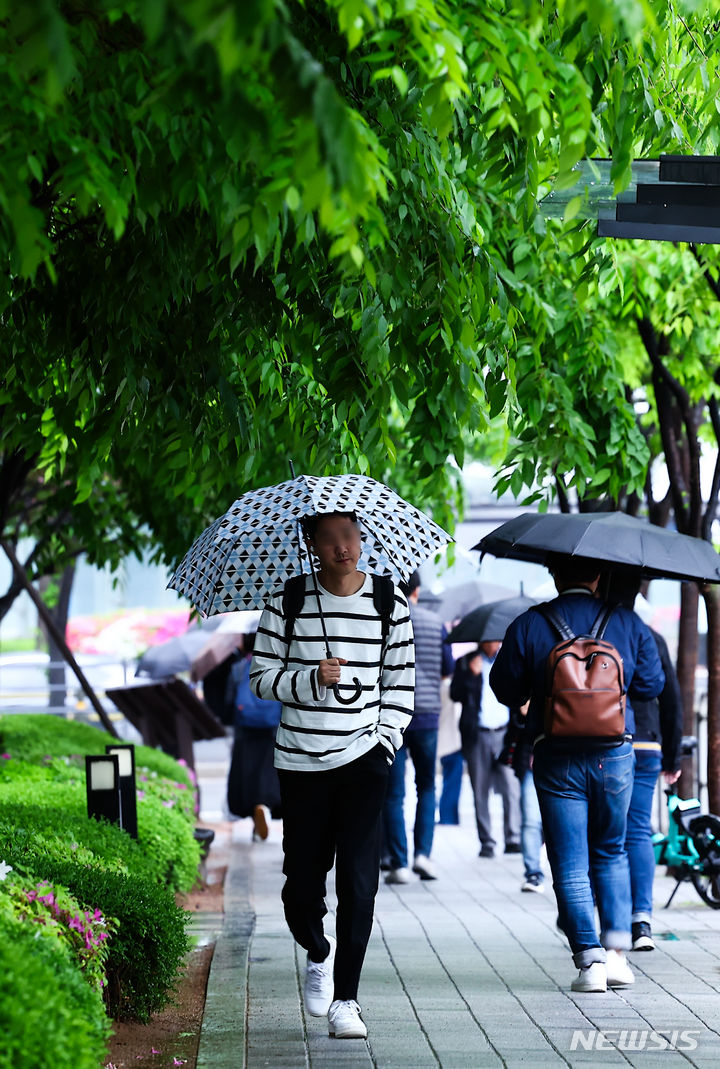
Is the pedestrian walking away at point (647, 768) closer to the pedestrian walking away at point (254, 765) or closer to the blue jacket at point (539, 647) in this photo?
the blue jacket at point (539, 647)

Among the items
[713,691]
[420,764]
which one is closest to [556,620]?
[713,691]

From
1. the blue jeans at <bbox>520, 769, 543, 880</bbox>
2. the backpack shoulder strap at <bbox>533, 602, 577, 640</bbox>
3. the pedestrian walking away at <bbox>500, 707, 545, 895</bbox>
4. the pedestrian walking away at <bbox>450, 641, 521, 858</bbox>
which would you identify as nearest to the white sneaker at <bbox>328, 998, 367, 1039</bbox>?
the backpack shoulder strap at <bbox>533, 602, 577, 640</bbox>

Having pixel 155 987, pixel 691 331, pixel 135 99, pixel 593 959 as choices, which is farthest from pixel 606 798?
pixel 691 331

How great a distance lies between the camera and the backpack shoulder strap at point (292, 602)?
566cm

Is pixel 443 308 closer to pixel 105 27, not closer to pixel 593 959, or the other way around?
pixel 105 27

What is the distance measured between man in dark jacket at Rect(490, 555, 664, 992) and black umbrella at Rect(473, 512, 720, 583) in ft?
0.41

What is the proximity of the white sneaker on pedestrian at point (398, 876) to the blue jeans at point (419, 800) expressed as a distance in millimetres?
43

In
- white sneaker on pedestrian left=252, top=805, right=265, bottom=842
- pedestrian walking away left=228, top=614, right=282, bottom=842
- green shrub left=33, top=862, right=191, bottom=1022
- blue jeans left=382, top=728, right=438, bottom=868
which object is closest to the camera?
green shrub left=33, top=862, right=191, bottom=1022

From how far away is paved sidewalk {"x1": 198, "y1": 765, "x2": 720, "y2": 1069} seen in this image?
210 inches

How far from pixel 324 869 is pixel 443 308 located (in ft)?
7.22

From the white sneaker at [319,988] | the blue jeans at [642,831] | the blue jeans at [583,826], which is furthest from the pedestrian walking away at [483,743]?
the white sneaker at [319,988]

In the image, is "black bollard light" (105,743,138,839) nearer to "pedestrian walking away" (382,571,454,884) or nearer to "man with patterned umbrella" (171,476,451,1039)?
"man with patterned umbrella" (171,476,451,1039)

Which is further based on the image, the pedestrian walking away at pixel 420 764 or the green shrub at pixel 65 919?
the pedestrian walking away at pixel 420 764

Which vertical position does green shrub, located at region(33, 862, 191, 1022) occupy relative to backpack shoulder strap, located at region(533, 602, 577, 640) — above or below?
below
